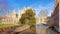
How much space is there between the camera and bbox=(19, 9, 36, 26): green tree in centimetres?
206

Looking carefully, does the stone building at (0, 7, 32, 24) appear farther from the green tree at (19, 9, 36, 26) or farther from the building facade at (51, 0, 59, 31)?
the building facade at (51, 0, 59, 31)

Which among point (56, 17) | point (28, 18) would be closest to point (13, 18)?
point (28, 18)

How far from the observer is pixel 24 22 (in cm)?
210

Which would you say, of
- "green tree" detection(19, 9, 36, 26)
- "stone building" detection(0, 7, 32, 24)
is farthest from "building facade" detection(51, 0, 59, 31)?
"stone building" detection(0, 7, 32, 24)

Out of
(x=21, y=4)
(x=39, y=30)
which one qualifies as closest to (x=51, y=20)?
(x=39, y=30)

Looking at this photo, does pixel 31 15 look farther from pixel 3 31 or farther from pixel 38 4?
pixel 3 31

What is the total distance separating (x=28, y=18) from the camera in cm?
208

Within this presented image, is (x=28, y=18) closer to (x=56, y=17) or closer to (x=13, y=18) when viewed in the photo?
(x=13, y=18)

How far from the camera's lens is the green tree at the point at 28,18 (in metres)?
2.06

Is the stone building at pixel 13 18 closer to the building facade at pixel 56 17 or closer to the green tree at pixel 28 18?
the green tree at pixel 28 18

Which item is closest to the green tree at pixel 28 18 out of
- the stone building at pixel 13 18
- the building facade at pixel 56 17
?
the stone building at pixel 13 18

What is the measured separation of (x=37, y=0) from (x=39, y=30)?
54cm

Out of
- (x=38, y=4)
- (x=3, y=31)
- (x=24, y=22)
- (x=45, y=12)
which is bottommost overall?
(x=3, y=31)

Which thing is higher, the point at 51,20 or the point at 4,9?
the point at 4,9
